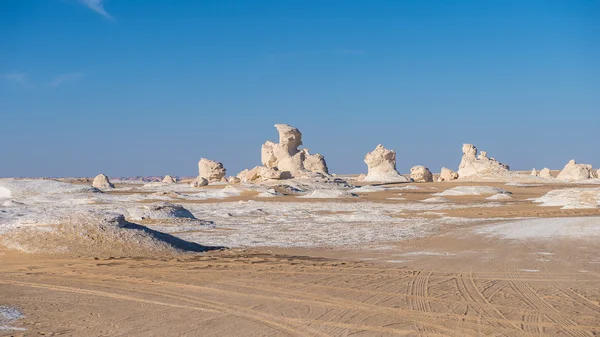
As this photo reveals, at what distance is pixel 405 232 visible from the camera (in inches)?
745

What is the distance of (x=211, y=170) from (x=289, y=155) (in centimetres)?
1047

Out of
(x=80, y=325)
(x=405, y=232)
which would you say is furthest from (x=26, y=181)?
(x=80, y=325)

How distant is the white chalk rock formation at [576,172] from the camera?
70.2 meters

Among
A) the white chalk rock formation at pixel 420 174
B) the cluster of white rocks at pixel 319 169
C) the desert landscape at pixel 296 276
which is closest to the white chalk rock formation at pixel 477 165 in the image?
the cluster of white rocks at pixel 319 169

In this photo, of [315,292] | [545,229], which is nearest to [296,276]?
[315,292]

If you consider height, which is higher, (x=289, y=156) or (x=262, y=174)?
(x=289, y=156)

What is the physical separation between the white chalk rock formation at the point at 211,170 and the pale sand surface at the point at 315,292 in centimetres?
5446

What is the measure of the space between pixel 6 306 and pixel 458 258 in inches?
338

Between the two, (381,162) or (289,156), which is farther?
(381,162)

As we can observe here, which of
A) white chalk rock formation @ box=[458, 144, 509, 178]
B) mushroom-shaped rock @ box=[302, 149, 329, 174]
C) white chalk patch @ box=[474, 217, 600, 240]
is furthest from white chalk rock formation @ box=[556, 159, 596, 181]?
white chalk patch @ box=[474, 217, 600, 240]

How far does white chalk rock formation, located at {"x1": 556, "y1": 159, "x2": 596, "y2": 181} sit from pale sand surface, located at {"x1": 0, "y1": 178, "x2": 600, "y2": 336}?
60614mm

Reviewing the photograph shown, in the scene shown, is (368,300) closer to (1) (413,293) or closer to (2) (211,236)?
(1) (413,293)

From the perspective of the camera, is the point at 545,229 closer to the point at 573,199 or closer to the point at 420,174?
the point at 573,199

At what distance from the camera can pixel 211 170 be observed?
68625mm
